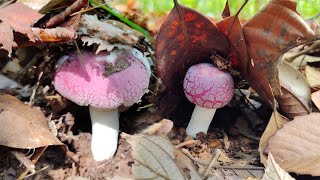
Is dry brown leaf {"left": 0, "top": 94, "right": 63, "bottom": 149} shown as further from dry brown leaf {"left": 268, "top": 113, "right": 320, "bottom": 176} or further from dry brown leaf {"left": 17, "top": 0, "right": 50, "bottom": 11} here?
dry brown leaf {"left": 268, "top": 113, "right": 320, "bottom": 176}

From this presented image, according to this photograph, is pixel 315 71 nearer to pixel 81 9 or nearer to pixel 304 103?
pixel 304 103

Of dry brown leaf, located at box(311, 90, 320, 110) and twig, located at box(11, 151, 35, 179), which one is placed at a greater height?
dry brown leaf, located at box(311, 90, 320, 110)

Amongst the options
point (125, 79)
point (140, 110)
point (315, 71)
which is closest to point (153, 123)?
point (140, 110)

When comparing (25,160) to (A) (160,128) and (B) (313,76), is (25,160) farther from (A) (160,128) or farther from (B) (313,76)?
(B) (313,76)

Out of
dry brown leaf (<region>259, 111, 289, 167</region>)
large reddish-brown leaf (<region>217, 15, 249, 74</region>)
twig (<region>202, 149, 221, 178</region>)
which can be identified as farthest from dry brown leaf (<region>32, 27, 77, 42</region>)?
dry brown leaf (<region>259, 111, 289, 167</region>)

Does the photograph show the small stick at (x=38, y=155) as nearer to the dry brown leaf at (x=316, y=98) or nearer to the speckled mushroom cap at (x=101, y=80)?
the speckled mushroom cap at (x=101, y=80)

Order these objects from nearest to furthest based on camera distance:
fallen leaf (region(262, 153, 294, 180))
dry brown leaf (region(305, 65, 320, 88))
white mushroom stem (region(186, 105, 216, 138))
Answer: fallen leaf (region(262, 153, 294, 180))
white mushroom stem (region(186, 105, 216, 138))
dry brown leaf (region(305, 65, 320, 88))

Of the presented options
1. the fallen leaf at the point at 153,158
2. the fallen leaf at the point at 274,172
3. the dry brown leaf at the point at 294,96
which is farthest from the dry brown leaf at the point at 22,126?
the dry brown leaf at the point at 294,96
